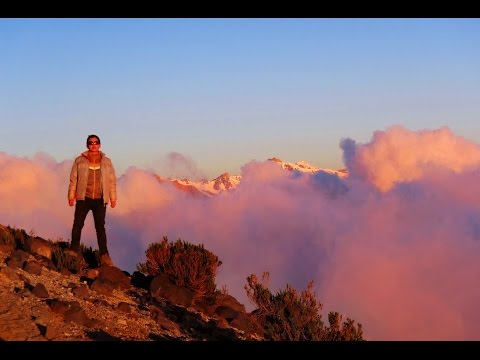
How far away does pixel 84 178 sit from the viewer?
13.9 meters

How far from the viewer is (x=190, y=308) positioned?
13.7 m

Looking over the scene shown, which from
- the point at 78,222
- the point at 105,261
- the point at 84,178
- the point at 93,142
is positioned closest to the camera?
the point at 93,142

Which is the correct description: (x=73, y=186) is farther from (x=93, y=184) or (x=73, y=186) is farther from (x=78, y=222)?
(x=78, y=222)

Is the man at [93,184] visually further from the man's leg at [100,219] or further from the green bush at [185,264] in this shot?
the green bush at [185,264]

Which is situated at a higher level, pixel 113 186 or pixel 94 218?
pixel 113 186

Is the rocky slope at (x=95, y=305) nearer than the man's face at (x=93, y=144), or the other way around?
the rocky slope at (x=95, y=305)

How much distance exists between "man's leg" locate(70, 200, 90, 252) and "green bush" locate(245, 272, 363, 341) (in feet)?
12.6

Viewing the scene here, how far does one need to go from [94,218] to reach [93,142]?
1.67m

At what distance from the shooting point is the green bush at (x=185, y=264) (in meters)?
14.6

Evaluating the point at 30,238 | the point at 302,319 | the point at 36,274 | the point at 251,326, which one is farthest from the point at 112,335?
the point at 30,238

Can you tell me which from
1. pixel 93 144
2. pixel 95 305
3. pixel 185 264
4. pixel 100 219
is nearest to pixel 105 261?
pixel 100 219

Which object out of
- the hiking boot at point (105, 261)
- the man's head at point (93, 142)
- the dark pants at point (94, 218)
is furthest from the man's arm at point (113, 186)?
the hiking boot at point (105, 261)
